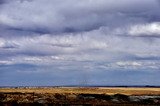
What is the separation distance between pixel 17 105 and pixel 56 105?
6474 mm

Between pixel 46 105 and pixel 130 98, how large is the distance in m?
35.0

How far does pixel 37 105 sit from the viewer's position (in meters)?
72.4

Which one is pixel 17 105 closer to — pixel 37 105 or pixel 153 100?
pixel 37 105

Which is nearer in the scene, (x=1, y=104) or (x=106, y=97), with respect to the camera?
(x=1, y=104)

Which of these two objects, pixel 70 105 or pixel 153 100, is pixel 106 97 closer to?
pixel 153 100

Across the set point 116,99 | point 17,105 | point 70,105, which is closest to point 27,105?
point 17,105

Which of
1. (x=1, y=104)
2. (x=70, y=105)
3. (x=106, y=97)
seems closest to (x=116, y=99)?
(x=106, y=97)

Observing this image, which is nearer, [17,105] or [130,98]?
[17,105]

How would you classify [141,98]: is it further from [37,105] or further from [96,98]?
[37,105]

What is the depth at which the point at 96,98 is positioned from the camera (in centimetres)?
10394

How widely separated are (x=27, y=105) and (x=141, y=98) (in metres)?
40.7

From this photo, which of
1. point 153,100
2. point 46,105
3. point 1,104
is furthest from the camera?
point 153,100

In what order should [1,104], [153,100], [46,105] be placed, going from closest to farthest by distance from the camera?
[1,104] → [46,105] → [153,100]

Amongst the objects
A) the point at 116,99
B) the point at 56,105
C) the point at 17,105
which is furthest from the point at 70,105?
the point at 116,99
